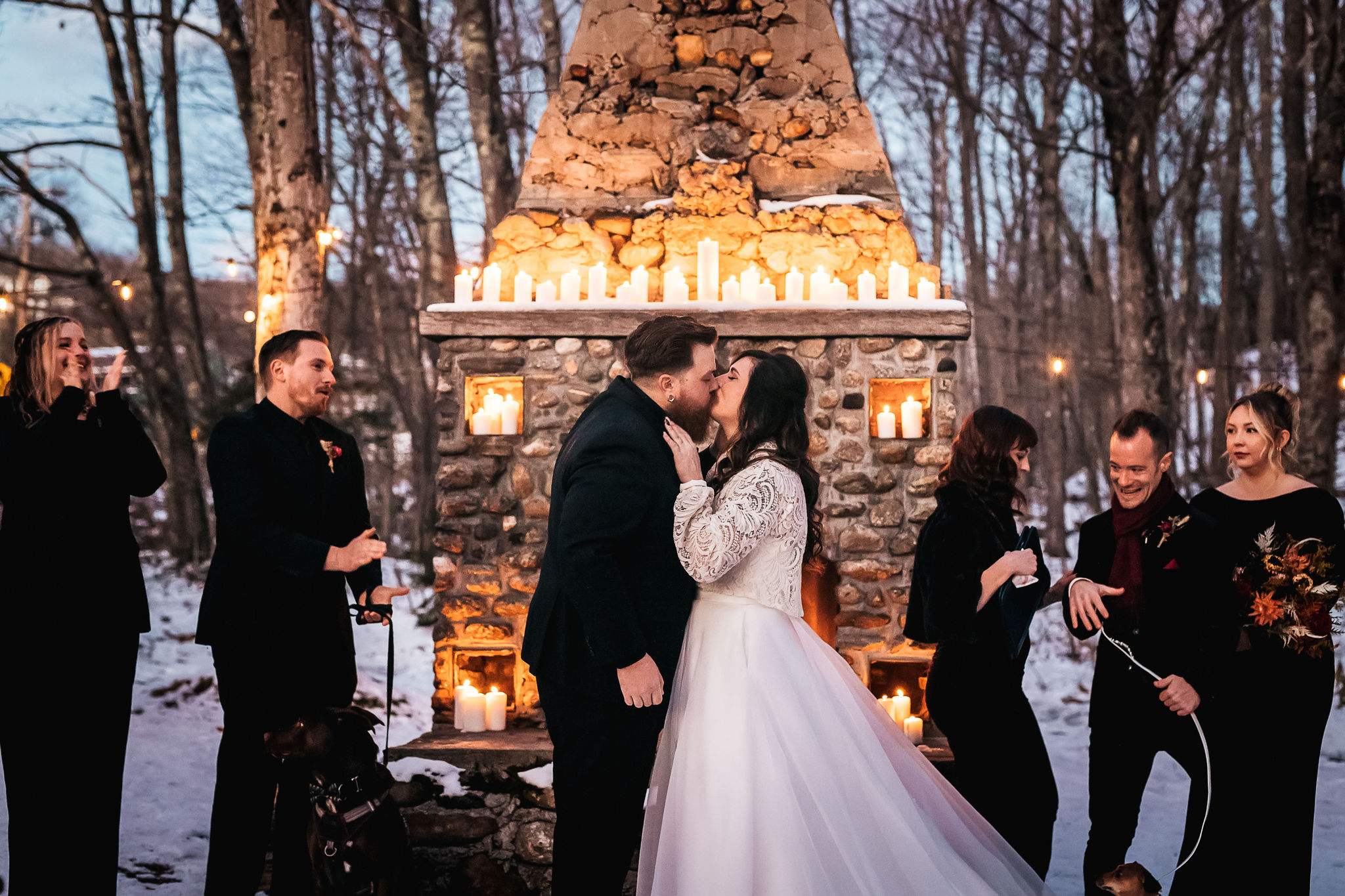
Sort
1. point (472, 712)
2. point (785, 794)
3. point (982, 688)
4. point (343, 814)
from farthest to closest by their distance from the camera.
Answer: point (472, 712)
point (982, 688)
point (343, 814)
point (785, 794)

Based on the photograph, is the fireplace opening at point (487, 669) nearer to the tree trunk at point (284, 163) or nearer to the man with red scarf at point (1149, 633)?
the tree trunk at point (284, 163)

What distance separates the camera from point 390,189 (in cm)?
1305

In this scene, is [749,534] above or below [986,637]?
above

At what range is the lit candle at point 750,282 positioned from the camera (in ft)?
16.4

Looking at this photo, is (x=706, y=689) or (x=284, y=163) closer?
(x=706, y=689)

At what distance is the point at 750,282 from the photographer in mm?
5004

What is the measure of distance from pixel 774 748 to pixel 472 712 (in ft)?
8.28

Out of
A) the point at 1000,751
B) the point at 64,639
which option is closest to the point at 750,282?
the point at 1000,751

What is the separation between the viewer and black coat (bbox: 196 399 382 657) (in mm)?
2922

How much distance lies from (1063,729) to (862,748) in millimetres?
4602

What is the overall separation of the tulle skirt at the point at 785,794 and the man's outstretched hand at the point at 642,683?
126 mm

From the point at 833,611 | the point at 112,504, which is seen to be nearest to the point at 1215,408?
the point at 833,611

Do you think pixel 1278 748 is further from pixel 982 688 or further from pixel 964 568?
pixel 964 568

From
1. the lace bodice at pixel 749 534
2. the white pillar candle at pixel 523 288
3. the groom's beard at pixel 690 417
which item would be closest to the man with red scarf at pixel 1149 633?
the lace bodice at pixel 749 534
